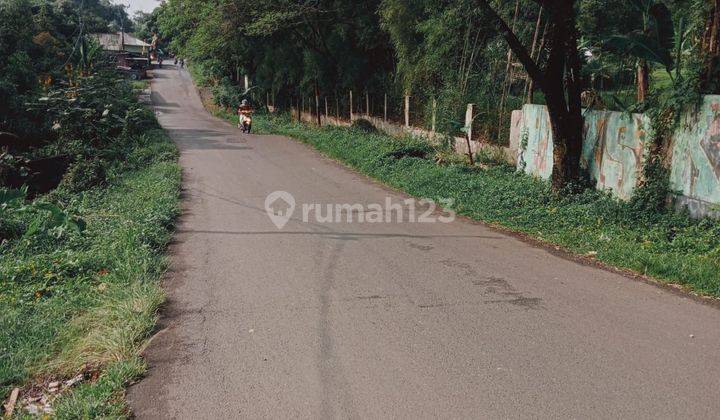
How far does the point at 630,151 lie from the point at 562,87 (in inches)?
62.3

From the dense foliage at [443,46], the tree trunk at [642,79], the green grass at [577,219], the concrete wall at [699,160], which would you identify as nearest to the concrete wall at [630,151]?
the concrete wall at [699,160]

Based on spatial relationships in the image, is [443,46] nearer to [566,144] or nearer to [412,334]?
[566,144]

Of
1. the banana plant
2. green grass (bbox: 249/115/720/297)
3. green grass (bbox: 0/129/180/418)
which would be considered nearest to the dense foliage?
the banana plant

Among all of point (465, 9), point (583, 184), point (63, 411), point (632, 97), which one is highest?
point (465, 9)

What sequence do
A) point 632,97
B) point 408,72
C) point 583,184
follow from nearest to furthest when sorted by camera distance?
1. point 583,184
2. point 632,97
3. point 408,72

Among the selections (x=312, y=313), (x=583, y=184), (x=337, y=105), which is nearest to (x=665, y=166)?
(x=583, y=184)

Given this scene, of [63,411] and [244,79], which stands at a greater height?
[244,79]

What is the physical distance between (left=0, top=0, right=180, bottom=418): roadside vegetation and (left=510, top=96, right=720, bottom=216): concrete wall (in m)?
7.11

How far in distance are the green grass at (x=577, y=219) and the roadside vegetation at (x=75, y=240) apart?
17.3 feet

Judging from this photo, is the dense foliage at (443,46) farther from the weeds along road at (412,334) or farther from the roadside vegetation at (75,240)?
the roadside vegetation at (75,240)

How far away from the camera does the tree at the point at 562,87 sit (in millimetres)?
10078

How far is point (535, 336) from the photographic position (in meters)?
5.35

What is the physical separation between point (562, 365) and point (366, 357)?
5.16ft

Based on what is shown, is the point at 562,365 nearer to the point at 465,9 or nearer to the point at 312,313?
the point at 312,313
